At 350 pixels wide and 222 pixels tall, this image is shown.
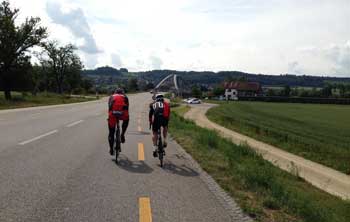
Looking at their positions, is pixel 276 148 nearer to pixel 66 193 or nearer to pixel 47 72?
pixel 66 193

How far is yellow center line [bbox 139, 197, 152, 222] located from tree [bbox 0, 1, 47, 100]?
52.9 m

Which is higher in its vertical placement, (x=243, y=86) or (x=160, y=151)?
(x=160, y=151)

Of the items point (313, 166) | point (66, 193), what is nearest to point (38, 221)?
point (66, 193)

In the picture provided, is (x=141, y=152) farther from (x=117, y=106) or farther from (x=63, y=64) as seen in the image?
(x=63, y=64)

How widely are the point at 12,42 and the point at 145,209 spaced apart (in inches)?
2134

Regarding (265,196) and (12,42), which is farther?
(12,42)

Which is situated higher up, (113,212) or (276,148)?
(113,212)

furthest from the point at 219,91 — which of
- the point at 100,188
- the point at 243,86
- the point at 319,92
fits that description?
the point at 100,188

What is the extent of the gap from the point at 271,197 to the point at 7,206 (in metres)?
3.99

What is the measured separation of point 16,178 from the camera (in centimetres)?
756

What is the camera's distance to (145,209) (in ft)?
19.2

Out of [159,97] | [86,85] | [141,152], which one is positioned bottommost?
[86,85]

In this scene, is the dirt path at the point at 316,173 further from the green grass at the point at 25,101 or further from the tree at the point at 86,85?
the tree at the point at 86,85

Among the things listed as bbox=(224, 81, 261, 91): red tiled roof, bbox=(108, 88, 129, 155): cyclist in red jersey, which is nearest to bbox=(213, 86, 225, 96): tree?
bbox=(224, 81, 261, 91): red tiled roof
